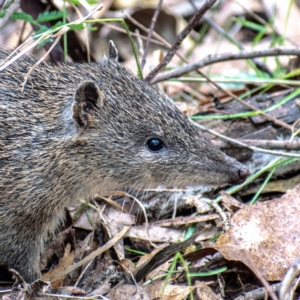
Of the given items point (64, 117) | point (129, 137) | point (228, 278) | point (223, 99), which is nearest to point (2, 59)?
point (64, 117)

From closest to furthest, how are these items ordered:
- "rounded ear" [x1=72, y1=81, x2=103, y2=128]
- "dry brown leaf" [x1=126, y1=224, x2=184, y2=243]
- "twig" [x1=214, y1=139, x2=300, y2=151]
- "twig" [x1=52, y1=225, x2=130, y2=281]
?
1. "rounded ear" [x1=72, y1=81, x2=103, y2=128]
2. "twig" [x1=52, y1=225, x2=130, y2=281]
3. "dry brown leaf" [x1=126, y1=224, x2=184, y2=243]
4. "twig" [x1=214, y1=139, x2=300, y2=151]

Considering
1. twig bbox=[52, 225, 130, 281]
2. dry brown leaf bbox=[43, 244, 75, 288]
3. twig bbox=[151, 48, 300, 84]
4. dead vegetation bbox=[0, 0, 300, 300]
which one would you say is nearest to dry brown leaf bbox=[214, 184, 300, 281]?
dead vegetation bbox=[0, 0, 300, 300]

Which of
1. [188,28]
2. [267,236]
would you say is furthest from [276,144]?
[188,28]

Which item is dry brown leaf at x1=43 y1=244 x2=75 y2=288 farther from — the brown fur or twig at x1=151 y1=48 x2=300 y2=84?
twig at x1=151 y1=48 x2=300 y2=84

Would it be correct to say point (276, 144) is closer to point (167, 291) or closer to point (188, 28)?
point (188, 28)

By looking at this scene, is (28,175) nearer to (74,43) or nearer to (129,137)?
(129,137)

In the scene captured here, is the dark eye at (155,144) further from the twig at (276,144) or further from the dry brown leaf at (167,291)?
the twig at (276,144)

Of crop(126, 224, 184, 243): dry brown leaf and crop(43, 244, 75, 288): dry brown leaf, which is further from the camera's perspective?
crop(126, 224, 184, 243): dry brown leaf

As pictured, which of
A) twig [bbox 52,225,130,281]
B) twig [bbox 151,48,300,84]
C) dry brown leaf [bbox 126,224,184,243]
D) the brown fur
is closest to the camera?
the brown fur
